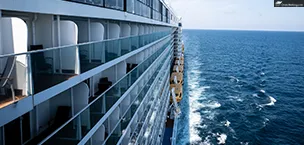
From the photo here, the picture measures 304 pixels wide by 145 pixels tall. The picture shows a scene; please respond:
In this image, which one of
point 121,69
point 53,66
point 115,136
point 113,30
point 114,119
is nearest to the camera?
point 53,66

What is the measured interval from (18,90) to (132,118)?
895cm

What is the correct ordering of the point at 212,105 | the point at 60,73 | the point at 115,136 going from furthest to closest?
the point at 212,105 < the point at 115,136 < the point at 60,73

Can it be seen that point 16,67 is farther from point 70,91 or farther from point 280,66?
point 280,66

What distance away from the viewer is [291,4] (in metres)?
29.2

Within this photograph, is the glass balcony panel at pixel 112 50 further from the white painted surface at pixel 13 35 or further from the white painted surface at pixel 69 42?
the white painted surface at pixel 13 35

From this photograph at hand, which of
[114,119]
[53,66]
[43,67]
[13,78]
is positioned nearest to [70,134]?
[53,66]

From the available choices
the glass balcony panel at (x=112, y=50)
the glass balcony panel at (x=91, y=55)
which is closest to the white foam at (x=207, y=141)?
the glass balcony panel at (x=112, y=50)

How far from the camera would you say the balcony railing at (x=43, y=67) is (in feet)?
12.9

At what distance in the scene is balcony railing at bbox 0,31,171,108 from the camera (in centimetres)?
393

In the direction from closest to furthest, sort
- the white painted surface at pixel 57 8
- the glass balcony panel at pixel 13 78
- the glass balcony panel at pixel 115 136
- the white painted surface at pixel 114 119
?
the glass balcony panel at pixel 13 78, the white painted surface at pixel 57 8, the glass balcony panel at pixel 115 136, the white painted surface at pixel 114 119

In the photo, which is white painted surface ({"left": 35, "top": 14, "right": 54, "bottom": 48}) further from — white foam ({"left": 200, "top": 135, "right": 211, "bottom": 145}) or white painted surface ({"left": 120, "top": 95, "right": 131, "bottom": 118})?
white foam ({"left": 200, "top": 135, "right": 211, "bottom": 145})

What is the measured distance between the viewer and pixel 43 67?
4840 millimetres

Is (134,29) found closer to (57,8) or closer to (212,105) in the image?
(57,8)

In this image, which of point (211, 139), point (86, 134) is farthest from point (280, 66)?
point (86, 134)
